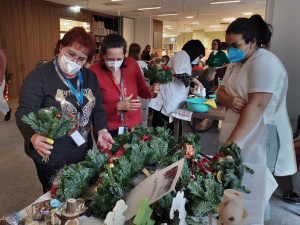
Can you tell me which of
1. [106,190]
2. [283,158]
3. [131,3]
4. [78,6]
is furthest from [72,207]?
[78,6]

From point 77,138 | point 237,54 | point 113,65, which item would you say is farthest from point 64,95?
point 237,54

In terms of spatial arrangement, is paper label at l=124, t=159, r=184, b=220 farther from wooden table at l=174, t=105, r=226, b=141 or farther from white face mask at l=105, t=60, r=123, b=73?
wooden table at l=174, t=105, r=226, b=141

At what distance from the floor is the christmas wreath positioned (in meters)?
1.39

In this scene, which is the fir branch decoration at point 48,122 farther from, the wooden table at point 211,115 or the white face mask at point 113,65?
the wooden table at point 211,115

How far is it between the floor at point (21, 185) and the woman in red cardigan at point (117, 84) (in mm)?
1238

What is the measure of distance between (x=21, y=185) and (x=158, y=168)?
86.5 inches

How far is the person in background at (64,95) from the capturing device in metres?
1.27

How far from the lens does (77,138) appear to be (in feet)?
4.48

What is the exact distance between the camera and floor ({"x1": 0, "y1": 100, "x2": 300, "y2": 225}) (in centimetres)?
223

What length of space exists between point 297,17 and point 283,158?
58.7 inches

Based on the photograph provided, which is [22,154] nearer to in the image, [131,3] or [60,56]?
[60,56]

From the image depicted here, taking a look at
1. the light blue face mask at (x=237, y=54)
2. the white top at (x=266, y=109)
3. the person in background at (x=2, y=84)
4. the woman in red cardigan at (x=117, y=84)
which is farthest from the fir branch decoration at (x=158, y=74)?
the person in background at (x=2, y=84)

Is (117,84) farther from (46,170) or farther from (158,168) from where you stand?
(158,168)

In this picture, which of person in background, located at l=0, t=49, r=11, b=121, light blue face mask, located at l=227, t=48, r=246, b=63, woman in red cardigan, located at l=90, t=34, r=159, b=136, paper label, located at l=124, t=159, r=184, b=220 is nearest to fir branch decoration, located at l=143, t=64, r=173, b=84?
woman in red cardigan, located at l=90, t=34, r=159, b=136
